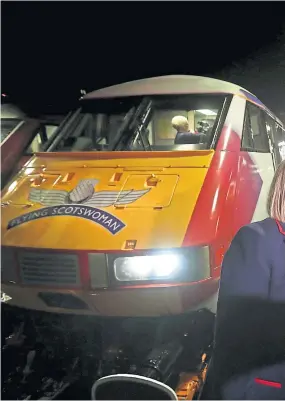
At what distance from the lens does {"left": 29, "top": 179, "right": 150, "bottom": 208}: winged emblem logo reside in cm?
165

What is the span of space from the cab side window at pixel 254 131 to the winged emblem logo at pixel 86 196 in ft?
1.57

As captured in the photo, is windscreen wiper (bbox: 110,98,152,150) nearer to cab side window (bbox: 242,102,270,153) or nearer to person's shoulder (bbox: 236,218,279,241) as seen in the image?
cab side window (bbox: 242,102,270,153)

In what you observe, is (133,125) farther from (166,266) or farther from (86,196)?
(166,266)

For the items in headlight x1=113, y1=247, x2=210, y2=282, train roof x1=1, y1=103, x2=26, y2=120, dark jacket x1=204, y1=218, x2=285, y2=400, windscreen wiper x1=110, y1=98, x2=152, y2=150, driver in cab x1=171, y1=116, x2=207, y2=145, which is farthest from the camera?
train roof x1=1, y1=103, x2=26, y2=120

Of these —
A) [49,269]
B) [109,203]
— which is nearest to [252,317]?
[109,203]

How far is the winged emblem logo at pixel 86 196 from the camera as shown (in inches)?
65.1

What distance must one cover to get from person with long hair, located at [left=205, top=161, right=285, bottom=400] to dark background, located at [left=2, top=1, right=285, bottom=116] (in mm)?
803

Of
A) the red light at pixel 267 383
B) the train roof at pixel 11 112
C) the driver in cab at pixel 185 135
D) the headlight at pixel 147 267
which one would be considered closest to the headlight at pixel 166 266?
the headlight at pixel 147 267

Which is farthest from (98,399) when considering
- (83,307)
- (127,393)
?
(83,307)

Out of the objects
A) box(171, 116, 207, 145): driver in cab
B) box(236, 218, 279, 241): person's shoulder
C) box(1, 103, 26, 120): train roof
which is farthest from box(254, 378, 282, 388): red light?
box(1, 103, 26, 120): train roof

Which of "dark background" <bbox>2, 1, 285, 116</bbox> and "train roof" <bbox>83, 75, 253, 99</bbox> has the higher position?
"dark background" <bbox>2, 1, 285, 116</bbox>

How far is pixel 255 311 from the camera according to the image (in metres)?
1.07

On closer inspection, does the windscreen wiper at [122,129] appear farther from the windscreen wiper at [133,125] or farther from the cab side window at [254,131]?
the cab side window at [254,131]

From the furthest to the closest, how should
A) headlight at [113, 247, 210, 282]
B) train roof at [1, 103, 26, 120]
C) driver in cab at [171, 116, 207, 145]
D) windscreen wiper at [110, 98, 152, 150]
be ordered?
1. train roof at [1, 103, 26, 120]
2. windscreen wiper at [110, 98, 152, 150]
3. driver in cab at [171, 116, 207, 145]
4. headlight at [113, 247, 210, 282]
